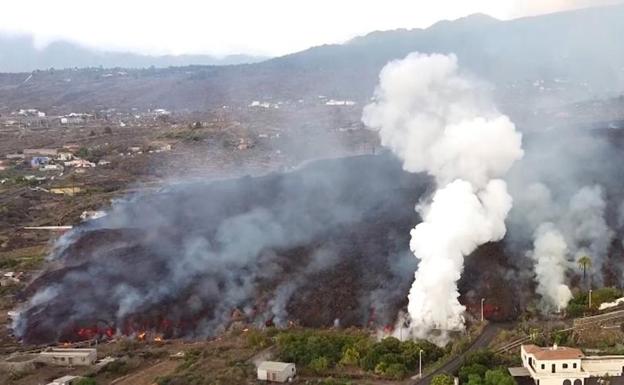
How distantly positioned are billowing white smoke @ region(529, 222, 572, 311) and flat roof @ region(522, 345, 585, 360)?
853cm

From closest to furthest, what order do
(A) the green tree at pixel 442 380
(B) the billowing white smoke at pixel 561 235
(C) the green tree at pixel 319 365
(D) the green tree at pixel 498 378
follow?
(D) the green tree at pixel 498 378 < (A) the green tree at pixel 442 380 < (C) the green tree at pixel 319 365 < (B) the billowing white smoke at pixel 561 235

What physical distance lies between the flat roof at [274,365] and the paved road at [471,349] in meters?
5.43

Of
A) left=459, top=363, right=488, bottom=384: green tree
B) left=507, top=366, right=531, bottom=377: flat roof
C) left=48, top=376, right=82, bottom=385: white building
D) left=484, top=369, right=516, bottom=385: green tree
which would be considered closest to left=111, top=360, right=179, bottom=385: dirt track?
left=48, top=376, right=82, bottom=385: white building

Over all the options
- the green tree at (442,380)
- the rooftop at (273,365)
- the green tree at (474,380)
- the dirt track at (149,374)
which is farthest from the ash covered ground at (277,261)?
the green tree at (474,380)

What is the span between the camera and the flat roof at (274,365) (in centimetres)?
3133

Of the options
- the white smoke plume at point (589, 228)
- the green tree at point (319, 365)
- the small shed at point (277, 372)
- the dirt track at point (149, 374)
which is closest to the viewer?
the small shed at point (277, 372)

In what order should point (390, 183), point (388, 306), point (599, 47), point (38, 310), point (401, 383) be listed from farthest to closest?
point (599, 47), point (390, 183), point (38, 310), point (388, 306), point (401, 383)

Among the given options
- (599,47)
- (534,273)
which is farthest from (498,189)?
(599,47)

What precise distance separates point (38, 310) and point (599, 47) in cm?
17691

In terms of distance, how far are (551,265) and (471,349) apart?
10.3 metres

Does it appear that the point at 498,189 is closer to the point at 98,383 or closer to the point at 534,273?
the point at 534,273

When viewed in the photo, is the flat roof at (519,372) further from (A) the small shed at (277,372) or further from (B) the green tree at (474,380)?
(A) the small shed at (277,372)

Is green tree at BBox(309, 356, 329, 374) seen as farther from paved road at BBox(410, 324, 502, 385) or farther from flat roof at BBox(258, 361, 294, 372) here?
paved road at BBox(410, 324, 502, 385)

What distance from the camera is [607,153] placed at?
209 feet
